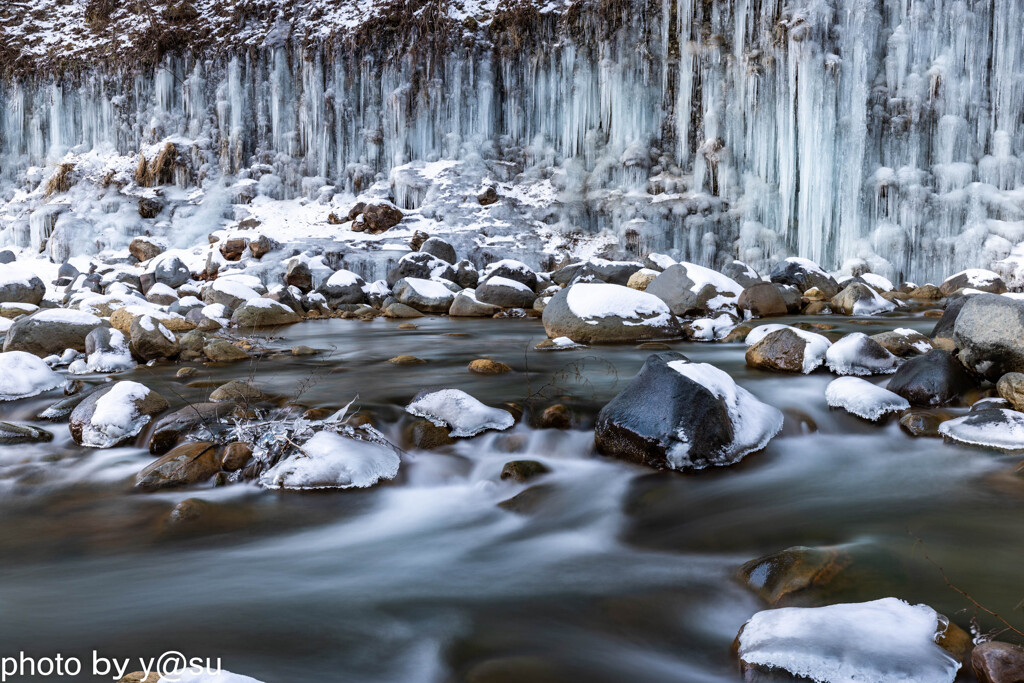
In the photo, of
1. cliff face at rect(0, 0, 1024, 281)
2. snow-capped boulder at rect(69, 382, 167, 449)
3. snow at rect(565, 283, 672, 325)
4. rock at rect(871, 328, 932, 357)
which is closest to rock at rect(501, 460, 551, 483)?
snow-capped boulder at rect(69, 382, 167, 449)

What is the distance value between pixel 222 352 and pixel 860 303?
29.5 feet

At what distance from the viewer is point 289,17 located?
23234 mm

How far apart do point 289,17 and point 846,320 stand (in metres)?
22.3

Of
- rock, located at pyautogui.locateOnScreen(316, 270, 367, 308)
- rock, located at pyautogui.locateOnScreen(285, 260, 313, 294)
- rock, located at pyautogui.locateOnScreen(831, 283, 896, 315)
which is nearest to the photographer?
rock, located at pyautogui.locateOnScreen(831, 283, 896, 315)

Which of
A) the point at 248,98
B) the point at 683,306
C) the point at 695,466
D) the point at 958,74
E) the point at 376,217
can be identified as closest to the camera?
the point at 695,466

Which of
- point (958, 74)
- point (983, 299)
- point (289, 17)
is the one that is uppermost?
point (289, 17)

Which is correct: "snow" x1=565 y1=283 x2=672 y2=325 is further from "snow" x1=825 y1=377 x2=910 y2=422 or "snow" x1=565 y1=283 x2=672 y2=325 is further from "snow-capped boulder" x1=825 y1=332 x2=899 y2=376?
"snow" x1=825 y1=377 x2=910 y2=422

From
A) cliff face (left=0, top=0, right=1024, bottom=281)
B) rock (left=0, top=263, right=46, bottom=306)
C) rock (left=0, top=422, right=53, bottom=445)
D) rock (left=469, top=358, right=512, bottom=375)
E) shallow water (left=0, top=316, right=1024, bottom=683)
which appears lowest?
shallow water (left=0, top=316, right=1024, bottom=683)

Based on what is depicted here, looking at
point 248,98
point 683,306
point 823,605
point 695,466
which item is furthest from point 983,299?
point 248,98

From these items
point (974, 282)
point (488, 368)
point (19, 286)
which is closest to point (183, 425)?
point (488, 368)

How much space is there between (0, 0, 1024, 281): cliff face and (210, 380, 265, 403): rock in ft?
43.3

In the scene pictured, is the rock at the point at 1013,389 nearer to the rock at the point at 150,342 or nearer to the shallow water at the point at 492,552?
the shallow water at the point at 492,552

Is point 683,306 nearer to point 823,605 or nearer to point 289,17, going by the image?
point 823,605

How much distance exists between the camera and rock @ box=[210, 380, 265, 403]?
15.4ft
